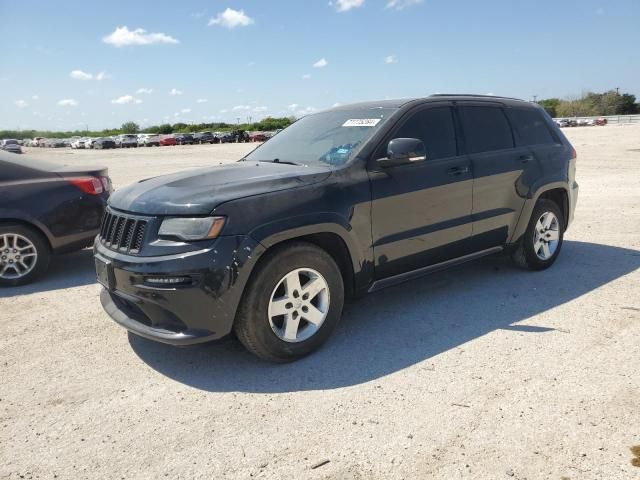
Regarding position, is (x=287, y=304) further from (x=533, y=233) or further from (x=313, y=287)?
(x=533, y=233)

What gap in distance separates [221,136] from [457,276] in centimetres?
6127

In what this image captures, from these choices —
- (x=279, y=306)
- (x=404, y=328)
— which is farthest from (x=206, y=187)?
(x=404, y=328)

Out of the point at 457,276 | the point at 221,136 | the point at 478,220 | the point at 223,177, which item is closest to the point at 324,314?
the point at 223,177

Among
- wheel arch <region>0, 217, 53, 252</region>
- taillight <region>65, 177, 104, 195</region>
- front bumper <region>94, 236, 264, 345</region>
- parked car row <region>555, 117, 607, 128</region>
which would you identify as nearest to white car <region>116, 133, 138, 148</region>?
parked car row <region>555, 117, 607, 128</region>

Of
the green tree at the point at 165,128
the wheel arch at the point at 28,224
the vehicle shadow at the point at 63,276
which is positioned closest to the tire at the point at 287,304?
the vehicle shadow at the point at 63,276

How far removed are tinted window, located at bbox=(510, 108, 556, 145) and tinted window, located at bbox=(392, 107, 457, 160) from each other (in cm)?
101

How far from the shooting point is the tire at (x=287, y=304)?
331cm

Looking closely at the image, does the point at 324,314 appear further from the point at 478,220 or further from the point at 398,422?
the point at 478,220

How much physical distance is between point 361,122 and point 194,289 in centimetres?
197

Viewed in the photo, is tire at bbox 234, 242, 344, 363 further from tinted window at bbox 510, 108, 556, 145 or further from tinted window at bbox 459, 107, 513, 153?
tinted window at bbox 510, 108, 556, 145

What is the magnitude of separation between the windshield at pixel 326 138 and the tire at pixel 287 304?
83 centimetres

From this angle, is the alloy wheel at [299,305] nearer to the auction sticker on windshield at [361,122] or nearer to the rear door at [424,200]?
the rear door at [424,200]

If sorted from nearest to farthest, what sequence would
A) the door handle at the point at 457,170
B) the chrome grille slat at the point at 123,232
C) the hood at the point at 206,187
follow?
the hood at the point at 206,187
the chrome grille slat at the point at 123,232
the door handle at the point at 457,170

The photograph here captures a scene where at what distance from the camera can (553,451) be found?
99.0 inches
